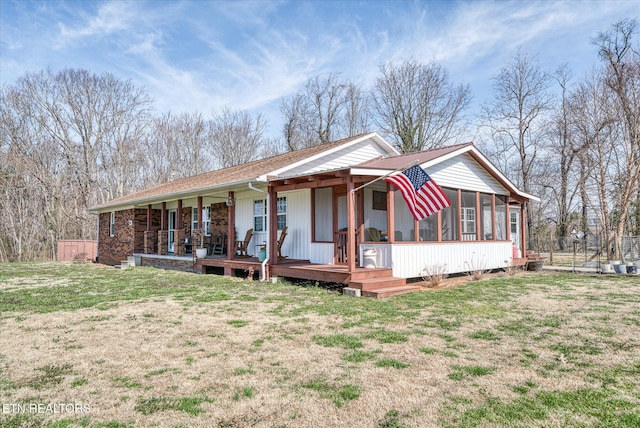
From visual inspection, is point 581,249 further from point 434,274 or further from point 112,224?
point 112,224

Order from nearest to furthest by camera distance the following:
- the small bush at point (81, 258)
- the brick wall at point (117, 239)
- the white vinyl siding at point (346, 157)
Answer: the white vinyl siding at point (346, 157) < the brick wall at point (117, 239) < the small bush at point (81, 258)

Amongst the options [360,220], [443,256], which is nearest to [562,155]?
[443,256]

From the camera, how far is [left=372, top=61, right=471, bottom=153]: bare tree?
2680cm

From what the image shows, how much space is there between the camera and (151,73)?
2066 centimetres

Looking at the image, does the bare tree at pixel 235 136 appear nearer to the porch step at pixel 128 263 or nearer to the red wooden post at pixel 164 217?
the porch step at pixel 128 263

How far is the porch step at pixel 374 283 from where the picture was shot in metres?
8.43

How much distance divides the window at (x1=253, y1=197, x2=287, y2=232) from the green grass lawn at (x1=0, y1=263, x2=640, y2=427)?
16.2 feet

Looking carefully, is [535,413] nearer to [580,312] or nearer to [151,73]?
[580,312]

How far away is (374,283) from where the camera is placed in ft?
28.0

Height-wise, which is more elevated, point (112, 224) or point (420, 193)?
point (420, 193)

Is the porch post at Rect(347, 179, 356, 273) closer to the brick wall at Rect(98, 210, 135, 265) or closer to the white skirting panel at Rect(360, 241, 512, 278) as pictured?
the white skirting panel at Rect(360, 241, 512, 278)

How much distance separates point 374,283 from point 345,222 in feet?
10.9

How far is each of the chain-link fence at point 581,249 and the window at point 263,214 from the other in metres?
10.5

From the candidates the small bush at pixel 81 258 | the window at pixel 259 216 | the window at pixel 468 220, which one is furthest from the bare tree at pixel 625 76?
the small bush at pixel 81 258
